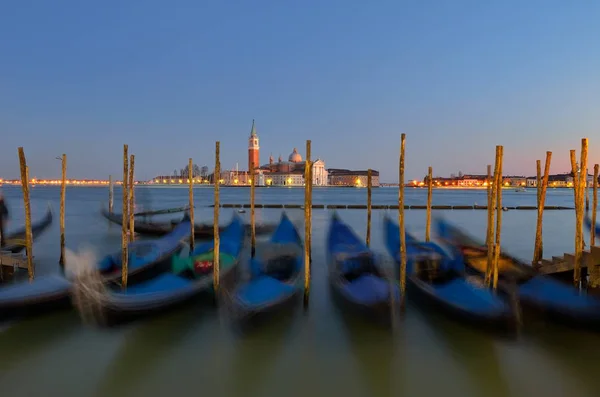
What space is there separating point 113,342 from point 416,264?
3.76m

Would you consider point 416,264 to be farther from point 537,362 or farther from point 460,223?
point 460,223

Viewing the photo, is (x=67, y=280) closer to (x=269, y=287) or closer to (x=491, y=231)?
(x=269, y=287)

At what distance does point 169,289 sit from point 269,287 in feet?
3.34

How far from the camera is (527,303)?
14.2 feet

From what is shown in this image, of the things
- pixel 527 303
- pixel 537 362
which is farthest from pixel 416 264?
pixel 537 362

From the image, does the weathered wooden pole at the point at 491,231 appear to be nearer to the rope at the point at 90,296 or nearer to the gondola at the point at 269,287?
the gondola at the point at 269,287

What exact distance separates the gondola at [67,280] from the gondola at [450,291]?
3.56 metres

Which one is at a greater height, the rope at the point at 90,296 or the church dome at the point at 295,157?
the church dome at the point at 295,157

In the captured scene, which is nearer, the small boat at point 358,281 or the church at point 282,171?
the small boat at point 358,281

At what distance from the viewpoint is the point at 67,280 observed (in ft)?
14.1

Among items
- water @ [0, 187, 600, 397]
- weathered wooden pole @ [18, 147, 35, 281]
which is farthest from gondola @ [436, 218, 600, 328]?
weathered wooden pole @ [18, 147, 35, 281]

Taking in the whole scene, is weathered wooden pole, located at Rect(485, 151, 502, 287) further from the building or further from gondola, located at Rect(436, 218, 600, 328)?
the building

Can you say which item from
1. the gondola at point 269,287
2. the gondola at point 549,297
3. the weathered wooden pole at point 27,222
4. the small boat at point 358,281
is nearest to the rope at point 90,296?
the gondola at point 269,287

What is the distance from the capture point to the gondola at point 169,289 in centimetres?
370
